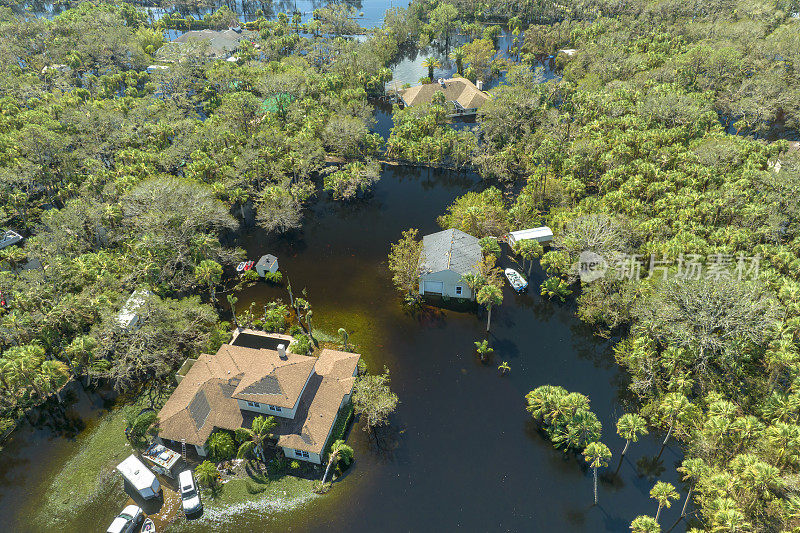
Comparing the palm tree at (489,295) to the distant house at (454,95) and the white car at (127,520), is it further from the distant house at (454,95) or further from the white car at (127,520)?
the distant house at (454,95)

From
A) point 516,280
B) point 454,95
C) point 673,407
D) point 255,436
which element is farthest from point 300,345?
point 454,95

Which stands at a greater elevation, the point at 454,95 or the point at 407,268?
the point at 454,95

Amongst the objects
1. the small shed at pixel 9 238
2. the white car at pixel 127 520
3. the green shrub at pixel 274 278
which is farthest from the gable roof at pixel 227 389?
the small shed at pixel 9 238

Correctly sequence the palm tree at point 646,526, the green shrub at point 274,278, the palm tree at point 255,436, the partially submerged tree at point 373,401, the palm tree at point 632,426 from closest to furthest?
1. the palm tree at point 646,526
2. the palm tree at point 632,426
3. the palm tree at point 255,436
4. the partially submerged tree at point 373,401
5. the green shrub at point 274,278

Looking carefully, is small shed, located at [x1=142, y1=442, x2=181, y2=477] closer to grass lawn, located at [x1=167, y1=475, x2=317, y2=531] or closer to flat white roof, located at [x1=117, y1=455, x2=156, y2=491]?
flat white roof, located at [x1=117, y1=455, x2=156, y2=491]

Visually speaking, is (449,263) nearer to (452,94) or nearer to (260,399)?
(260,399)

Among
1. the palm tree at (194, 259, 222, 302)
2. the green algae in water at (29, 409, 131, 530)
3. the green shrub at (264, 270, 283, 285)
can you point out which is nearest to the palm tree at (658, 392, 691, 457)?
the green shrub at (264, 270, 283, 285)
